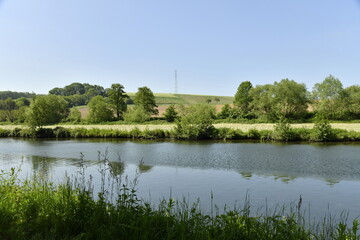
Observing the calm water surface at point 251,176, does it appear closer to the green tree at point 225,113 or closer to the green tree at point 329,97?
the green tree at point 329,97

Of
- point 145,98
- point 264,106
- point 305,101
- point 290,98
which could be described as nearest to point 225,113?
point 264,106

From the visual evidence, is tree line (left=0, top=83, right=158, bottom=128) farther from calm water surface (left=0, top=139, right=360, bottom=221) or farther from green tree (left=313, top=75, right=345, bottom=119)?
calm water surface (left=0, top=139, right=360, bottom=221)

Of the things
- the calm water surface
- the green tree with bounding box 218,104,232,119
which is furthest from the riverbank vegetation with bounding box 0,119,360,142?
the green tree with bounding box 218,104,232,119

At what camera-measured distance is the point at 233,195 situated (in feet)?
34.8

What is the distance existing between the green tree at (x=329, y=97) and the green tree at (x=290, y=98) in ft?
7.58

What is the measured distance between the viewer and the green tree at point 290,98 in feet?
174

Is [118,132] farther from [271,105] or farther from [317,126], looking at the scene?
[271,105]

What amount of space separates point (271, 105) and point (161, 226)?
5229 centimetres

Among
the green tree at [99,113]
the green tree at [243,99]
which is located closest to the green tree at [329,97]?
the green tree at [243,99]

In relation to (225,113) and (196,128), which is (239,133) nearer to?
(196,128)

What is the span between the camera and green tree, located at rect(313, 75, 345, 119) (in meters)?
51.5

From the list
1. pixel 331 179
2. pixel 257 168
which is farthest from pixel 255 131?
pixel 331 179

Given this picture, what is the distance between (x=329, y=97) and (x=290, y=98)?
7708 millimetres

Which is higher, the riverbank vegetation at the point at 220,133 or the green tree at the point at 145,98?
the green tree at the point at 145,98
